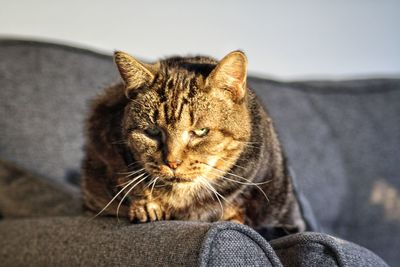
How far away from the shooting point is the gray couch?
83 centimetres

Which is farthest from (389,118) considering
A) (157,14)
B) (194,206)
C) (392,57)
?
(194,206)

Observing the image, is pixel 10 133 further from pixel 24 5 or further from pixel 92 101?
pixel 24 5

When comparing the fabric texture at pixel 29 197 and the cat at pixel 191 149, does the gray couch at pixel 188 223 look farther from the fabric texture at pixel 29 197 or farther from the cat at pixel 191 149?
the cat at pixel 191 149

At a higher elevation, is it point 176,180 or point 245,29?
point 245,29

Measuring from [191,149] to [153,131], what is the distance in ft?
0.29

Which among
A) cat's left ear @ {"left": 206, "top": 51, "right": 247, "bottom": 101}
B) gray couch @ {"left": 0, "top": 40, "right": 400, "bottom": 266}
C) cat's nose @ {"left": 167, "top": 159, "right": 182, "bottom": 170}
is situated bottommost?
gray couch @ {"left": 0, "top": 40, "right": 400, "bottom": 266}

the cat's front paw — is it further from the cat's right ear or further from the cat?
the cat's right ear

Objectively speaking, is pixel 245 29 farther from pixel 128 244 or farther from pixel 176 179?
pixel 128 244

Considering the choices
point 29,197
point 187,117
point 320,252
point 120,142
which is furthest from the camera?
point 29,197

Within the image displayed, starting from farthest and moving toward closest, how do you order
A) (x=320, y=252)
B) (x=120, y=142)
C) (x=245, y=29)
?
(x=245, y=29), (x=120, y=142), (x=320, y=252)

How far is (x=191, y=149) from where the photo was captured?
1.00m

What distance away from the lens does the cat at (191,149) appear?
995 millimetres

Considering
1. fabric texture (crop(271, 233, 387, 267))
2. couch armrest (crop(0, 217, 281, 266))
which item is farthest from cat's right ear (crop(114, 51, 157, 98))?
fabric texture (crop(271, 233, 387, 267))

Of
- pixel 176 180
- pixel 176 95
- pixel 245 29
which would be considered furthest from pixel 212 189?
pixel 245 29
